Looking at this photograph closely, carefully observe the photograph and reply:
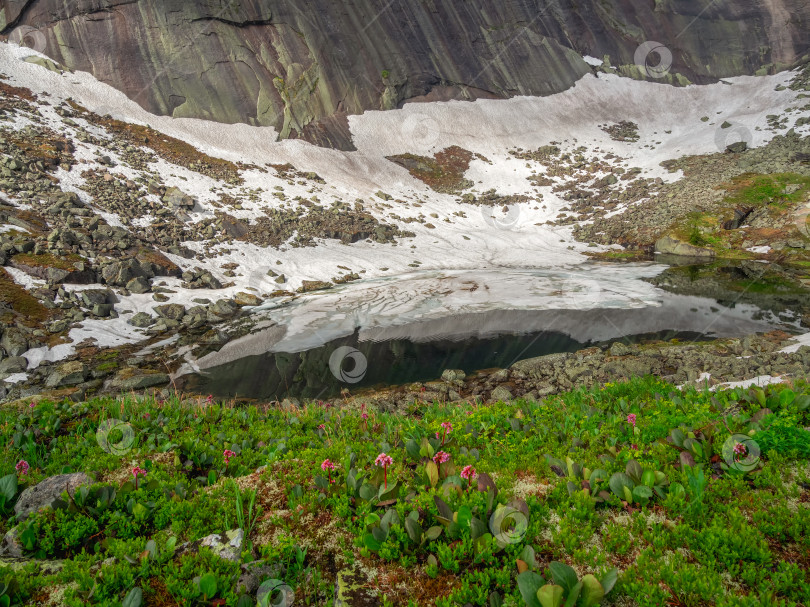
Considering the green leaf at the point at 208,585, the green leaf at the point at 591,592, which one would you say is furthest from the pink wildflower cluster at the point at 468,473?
the green leaf at the point at 208,585

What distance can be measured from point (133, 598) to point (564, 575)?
2.88 metres

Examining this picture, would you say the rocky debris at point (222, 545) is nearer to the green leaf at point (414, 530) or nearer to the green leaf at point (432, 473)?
the green leaf at point (414, 530)

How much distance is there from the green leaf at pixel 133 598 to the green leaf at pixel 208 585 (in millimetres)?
391

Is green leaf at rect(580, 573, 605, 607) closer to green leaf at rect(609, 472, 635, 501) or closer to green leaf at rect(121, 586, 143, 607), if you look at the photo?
green leaf at rect(609, 472, 635, 501)

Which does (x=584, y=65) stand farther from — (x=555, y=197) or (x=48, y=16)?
(x=48, y=16)

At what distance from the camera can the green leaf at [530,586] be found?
261 centimetres

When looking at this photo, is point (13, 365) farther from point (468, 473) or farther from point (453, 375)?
point (468, 473)

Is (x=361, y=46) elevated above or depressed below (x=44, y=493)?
above

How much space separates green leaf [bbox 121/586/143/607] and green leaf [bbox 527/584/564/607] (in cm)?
265

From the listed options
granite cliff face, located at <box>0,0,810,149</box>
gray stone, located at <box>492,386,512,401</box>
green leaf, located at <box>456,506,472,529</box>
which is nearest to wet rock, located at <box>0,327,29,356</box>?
gray stone, located at <box>492,386,512,401</box>

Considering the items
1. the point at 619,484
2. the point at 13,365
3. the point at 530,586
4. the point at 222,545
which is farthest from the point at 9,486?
the point at 13,365

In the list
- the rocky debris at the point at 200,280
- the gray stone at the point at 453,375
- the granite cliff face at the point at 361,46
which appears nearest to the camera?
the gray stone at the point at 453,375

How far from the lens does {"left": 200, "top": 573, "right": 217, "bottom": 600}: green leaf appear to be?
2.94m

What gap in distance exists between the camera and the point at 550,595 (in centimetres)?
249
